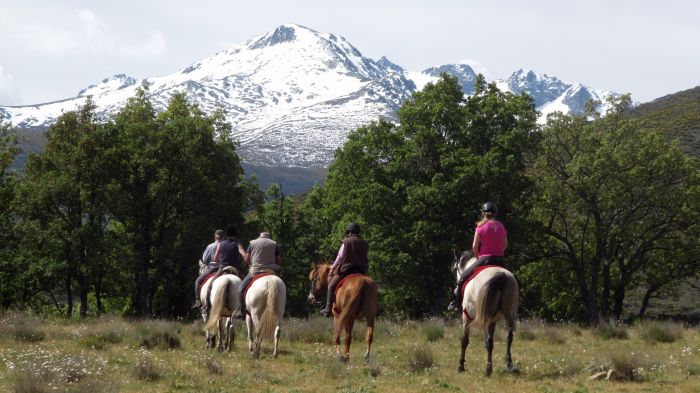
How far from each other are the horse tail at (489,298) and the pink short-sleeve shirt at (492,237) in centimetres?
64

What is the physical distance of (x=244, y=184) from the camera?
4109 cm

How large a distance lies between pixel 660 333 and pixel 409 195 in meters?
14.8

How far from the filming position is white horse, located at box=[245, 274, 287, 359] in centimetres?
1493

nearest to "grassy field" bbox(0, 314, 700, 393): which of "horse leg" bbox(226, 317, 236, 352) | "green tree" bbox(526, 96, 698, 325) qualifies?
"horse leg" bbox(226, 317, 236, 352)

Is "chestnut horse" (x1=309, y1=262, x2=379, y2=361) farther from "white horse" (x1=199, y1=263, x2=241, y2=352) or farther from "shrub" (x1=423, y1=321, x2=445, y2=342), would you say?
"shrub" (x1=423, y1=321, x2=445, y2=342)

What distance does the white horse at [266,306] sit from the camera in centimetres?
1493

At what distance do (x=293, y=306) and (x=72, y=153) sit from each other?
80.6 ft

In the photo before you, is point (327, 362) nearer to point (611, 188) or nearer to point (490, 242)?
point (490, 242)

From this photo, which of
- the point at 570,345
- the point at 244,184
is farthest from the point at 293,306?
the point at 570,345

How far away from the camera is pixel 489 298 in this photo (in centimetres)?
1234

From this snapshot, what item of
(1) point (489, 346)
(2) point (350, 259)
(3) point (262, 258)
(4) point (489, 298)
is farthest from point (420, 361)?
(3) point (262, 258)

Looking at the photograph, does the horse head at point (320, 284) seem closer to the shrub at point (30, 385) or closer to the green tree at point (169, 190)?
the shrub at point (30, 385)

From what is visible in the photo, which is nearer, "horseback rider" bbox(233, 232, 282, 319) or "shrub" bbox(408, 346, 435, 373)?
"shrub" bbox(408, 346, 435, 373)

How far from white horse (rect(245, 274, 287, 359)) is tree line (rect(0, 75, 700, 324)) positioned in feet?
53.5
